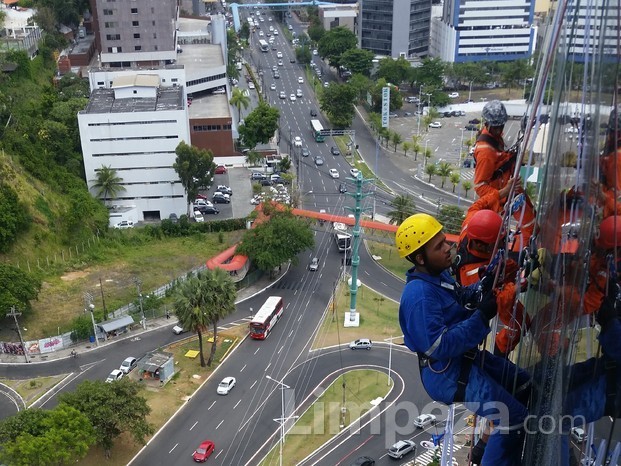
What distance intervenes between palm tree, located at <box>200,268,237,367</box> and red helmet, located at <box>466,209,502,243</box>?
22099 millimetres

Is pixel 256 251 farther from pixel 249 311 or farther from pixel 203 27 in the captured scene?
pixel 203 27

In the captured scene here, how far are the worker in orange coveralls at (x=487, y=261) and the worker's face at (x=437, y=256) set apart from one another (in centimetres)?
53

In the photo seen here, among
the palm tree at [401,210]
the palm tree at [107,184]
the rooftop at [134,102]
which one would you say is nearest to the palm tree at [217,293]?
the palm tree at [401,210]

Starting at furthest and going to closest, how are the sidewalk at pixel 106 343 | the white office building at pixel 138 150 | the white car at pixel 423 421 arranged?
the white office building at pixel 138 150 → the sidewalk at pixel 106 343 → the white car at pixel 423 421

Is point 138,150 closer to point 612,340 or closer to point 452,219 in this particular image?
point 452,219

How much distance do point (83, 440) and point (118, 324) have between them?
35.1 feet

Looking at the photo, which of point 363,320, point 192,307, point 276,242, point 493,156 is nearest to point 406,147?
point 276,242

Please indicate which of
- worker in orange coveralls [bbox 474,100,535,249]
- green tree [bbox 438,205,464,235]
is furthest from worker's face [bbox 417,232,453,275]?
green tree [bbox 438,205,464,235]

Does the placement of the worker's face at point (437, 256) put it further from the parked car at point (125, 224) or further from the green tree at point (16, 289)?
the parked car at point (125, 224)

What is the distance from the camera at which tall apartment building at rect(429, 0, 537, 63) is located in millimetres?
77500

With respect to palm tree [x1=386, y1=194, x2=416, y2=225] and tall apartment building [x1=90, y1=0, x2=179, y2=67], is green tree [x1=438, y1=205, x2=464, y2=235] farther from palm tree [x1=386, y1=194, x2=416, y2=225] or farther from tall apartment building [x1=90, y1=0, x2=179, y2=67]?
tall apartment building [x1=90, y1=0, x2=179, y2=67]

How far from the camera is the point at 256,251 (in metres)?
38.0

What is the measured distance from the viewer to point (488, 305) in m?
7.76

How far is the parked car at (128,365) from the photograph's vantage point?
31036 mm
